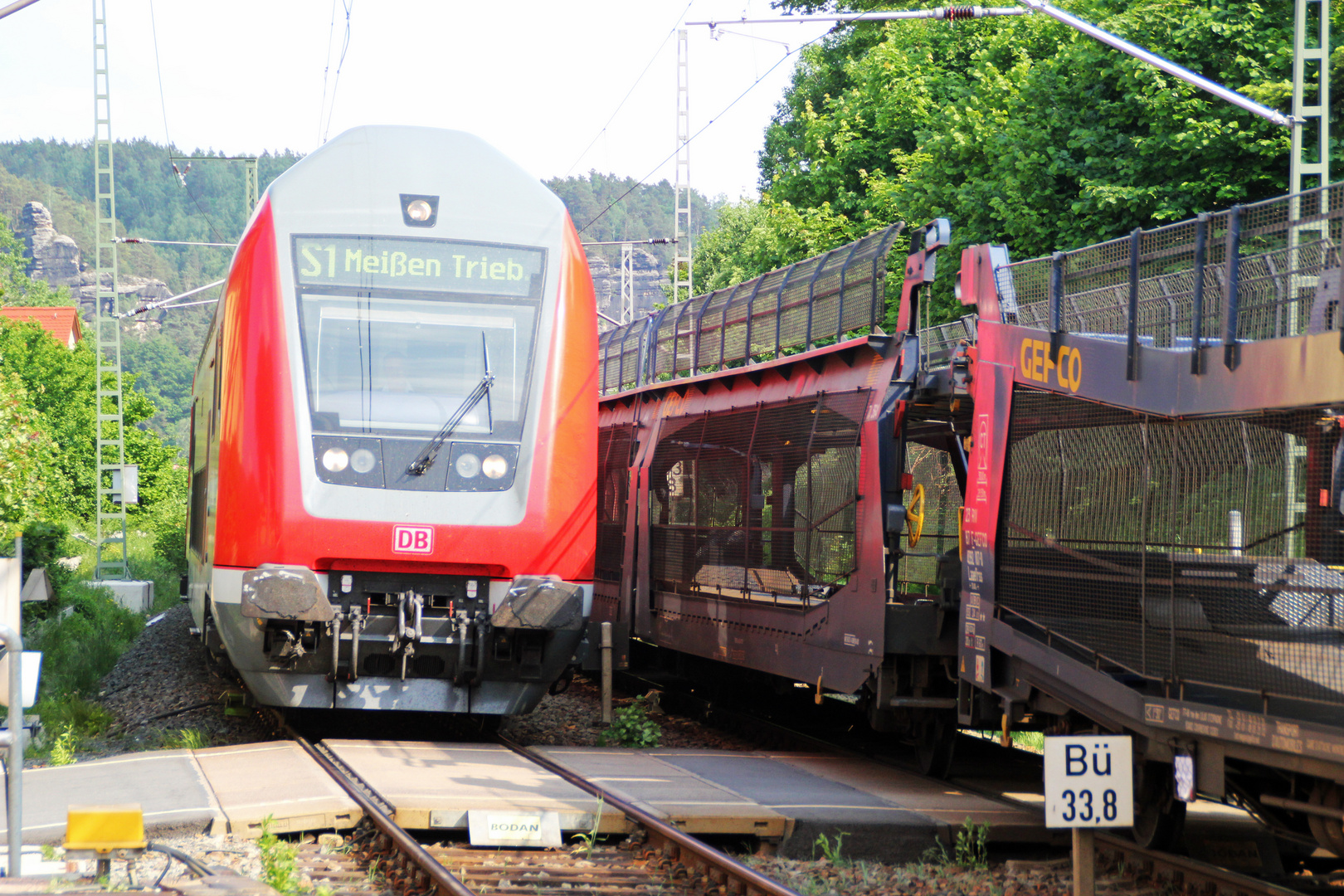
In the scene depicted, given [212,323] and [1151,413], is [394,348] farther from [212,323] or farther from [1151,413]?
[1151,413]

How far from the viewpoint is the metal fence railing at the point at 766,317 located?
11164 millimetres

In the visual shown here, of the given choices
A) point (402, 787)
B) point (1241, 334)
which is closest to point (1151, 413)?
point (1241, 334)

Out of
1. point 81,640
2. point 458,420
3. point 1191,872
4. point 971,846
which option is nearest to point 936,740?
point 971,846

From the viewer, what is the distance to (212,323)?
13.3 metres

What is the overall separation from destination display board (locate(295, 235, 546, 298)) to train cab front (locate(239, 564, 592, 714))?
2.21 meters

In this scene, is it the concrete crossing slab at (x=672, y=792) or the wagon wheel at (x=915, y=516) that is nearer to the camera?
the concrete crossing slab at (x=672, y=792)

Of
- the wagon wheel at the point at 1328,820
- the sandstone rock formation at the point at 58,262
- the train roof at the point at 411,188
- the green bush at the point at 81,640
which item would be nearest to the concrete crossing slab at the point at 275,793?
the train roof at the point at 411,188

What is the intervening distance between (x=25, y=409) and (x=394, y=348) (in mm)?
12305

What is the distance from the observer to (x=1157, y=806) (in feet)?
25.7

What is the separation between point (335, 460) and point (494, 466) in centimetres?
116

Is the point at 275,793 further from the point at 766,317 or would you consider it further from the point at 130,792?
the point at 766,317

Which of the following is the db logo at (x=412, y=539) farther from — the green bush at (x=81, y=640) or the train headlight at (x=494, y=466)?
the green bush at (x=81, y=640)

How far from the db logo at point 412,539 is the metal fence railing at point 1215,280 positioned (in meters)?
4.61

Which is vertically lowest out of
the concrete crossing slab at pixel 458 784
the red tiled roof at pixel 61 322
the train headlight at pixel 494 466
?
the concrete crossing slab at pixel 458 784
